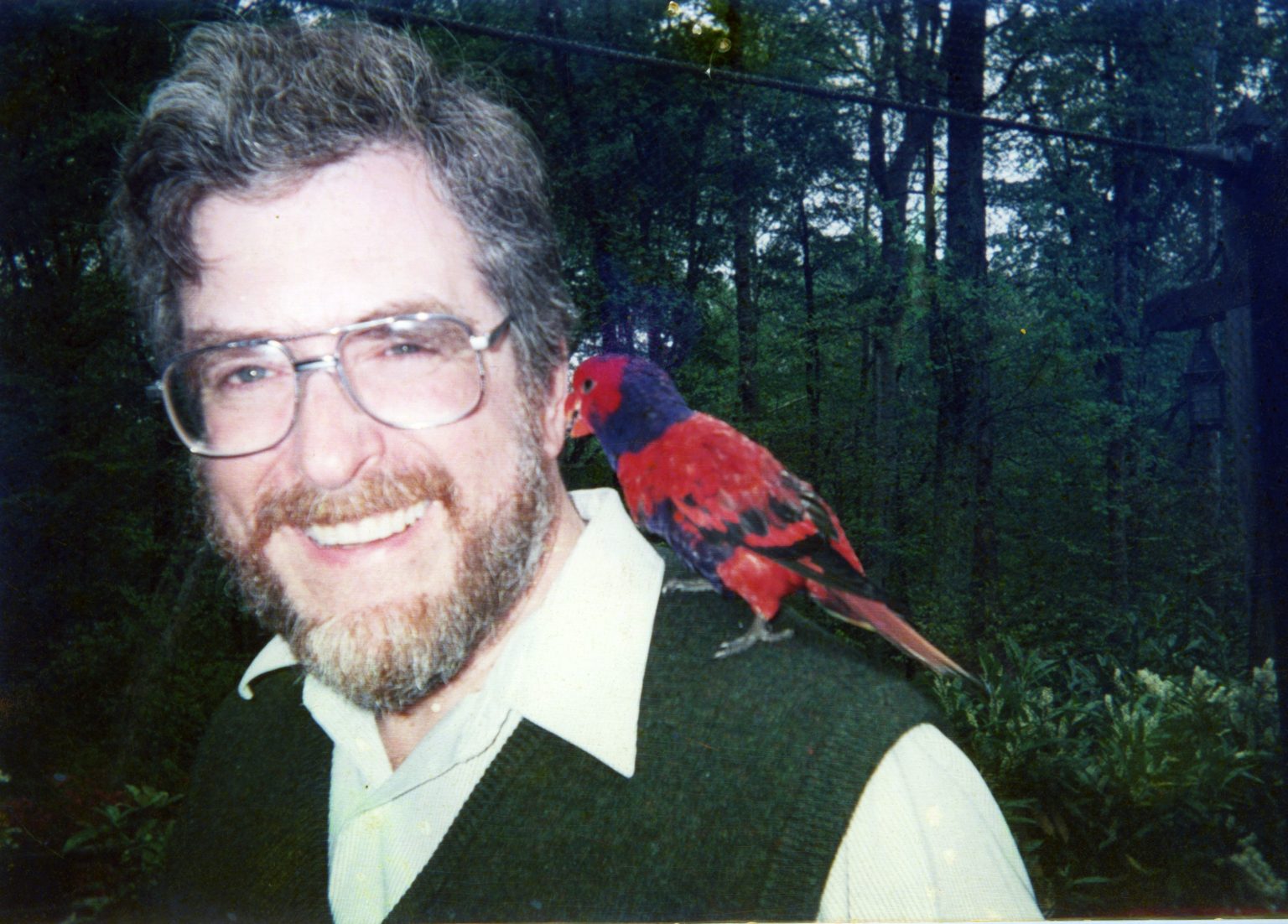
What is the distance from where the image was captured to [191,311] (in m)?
1.07

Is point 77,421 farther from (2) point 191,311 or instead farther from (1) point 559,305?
(1) point 559,305

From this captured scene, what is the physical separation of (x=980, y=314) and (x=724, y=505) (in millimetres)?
518

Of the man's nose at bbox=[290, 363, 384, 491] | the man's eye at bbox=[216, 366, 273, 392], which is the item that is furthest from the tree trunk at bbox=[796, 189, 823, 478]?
the man's eye at bbox=[216, 366, 273, 392]

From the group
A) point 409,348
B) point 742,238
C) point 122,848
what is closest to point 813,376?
point 742,238

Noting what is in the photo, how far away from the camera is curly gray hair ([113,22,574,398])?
3.29ft

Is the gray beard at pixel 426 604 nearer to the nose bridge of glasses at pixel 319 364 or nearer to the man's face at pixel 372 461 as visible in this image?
the man's face at pixel 372 461

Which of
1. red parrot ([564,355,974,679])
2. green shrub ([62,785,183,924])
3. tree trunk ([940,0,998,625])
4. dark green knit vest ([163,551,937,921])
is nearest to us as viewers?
dark green knit vest ([163,551,937,921])

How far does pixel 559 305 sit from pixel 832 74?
1.93 ft

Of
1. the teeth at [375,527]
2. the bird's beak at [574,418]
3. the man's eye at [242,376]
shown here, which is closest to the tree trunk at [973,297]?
the bird's beak at [574,418]

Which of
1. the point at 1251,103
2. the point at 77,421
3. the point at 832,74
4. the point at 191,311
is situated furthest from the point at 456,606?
the point at 1251,103

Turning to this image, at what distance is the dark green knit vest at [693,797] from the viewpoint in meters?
0.93

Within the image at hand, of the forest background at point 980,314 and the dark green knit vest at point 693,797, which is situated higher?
the forest background at point 980,314

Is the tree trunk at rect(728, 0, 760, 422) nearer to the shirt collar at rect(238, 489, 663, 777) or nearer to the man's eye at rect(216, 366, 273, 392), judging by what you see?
the shirt collar at rect(238, 489, 663, 777)

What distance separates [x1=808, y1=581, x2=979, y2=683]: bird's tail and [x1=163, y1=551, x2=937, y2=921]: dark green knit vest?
42mm
